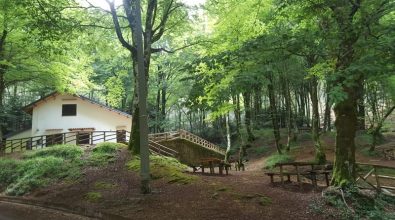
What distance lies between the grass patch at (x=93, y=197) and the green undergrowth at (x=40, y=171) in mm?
3109

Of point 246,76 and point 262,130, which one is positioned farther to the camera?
point 262,130

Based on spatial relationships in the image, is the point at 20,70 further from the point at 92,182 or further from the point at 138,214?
the point at 138,214

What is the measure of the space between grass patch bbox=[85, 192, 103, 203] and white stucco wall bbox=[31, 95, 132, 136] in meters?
23.2

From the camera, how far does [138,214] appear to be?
30.8ft

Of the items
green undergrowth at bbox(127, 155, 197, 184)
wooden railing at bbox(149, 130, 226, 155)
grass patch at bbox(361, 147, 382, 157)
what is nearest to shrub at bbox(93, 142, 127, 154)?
green undergrowth at bbox(127, 155, 197, 184)

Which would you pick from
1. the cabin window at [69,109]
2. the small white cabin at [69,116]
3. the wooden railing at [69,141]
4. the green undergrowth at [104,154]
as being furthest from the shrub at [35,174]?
the cabin window at [69,109]

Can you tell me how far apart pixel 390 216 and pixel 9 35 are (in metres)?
20.7

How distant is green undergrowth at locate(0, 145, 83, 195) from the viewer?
14.8 meters

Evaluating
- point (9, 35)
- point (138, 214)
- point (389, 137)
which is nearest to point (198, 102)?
point (138, 214)

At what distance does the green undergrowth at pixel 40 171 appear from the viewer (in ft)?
48.6

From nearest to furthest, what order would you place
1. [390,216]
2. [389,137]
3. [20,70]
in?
[390,216] → [20,70] → [389,137]

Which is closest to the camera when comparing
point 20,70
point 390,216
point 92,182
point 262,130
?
point 390,216

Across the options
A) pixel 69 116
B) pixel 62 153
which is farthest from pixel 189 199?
pixel 69 116

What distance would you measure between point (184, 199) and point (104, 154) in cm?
848
